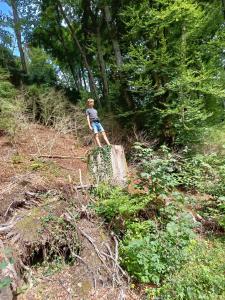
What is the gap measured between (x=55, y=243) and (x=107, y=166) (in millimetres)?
1938

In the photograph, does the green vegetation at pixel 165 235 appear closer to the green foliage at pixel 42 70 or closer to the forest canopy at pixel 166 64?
the forest canopy at pixel 166 64

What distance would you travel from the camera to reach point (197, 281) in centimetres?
405

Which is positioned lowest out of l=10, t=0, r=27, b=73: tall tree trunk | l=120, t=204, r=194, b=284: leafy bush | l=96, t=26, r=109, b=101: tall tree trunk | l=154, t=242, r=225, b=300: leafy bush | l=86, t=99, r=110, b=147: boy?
l=154, t=242, r=225, b=300: leafy bush

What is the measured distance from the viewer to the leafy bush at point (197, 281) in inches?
154

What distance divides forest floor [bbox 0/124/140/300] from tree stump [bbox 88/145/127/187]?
1.03 ft

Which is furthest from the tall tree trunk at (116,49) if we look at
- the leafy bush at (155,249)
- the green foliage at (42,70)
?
the leafy bush at (155,249)

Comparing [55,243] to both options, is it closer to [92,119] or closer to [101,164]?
[101,164]

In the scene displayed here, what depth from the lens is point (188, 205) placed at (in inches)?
243

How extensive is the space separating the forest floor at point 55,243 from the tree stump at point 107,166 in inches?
12.3

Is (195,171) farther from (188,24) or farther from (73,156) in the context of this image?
(188,24)

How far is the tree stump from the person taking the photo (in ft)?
19.5

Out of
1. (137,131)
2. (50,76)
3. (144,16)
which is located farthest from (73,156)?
(50,76)

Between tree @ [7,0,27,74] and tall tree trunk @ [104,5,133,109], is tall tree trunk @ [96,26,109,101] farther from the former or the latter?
tree @ [7,0,27,74]

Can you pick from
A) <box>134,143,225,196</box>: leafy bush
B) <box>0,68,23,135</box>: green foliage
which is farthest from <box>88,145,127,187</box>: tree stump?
<box>0,68,23,135</box>: green foliage
